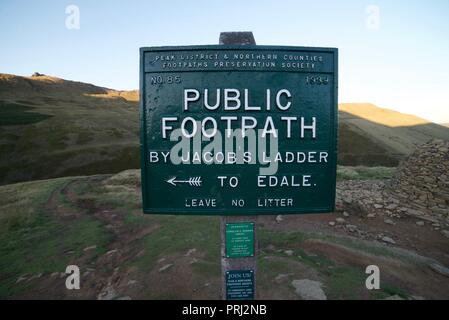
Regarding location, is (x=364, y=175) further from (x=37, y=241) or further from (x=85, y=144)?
(x=85, y=144)

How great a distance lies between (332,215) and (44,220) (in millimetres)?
13787

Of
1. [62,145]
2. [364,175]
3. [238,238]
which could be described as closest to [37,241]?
[238,238]

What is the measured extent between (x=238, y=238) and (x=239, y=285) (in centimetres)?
79

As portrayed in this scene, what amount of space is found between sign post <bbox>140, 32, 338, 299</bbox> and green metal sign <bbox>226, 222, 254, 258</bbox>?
0.05 ft

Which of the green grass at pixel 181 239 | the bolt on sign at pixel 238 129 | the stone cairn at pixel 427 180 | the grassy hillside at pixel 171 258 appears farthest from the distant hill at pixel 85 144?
the bolt on sign at pixel 238 129

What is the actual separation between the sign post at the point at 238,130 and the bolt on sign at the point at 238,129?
0.02 meters

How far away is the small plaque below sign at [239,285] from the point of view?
5.09 m

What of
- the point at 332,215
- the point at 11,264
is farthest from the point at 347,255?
the point at 11,264

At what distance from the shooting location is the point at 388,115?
11762cm

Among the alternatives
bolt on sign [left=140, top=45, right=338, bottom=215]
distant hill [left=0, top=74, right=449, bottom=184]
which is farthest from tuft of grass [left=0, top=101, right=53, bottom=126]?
bolt on sign [left=140, top=45, right=338, bottom=215]

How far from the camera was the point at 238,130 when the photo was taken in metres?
4.89

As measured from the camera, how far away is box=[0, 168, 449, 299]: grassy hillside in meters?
7.25
